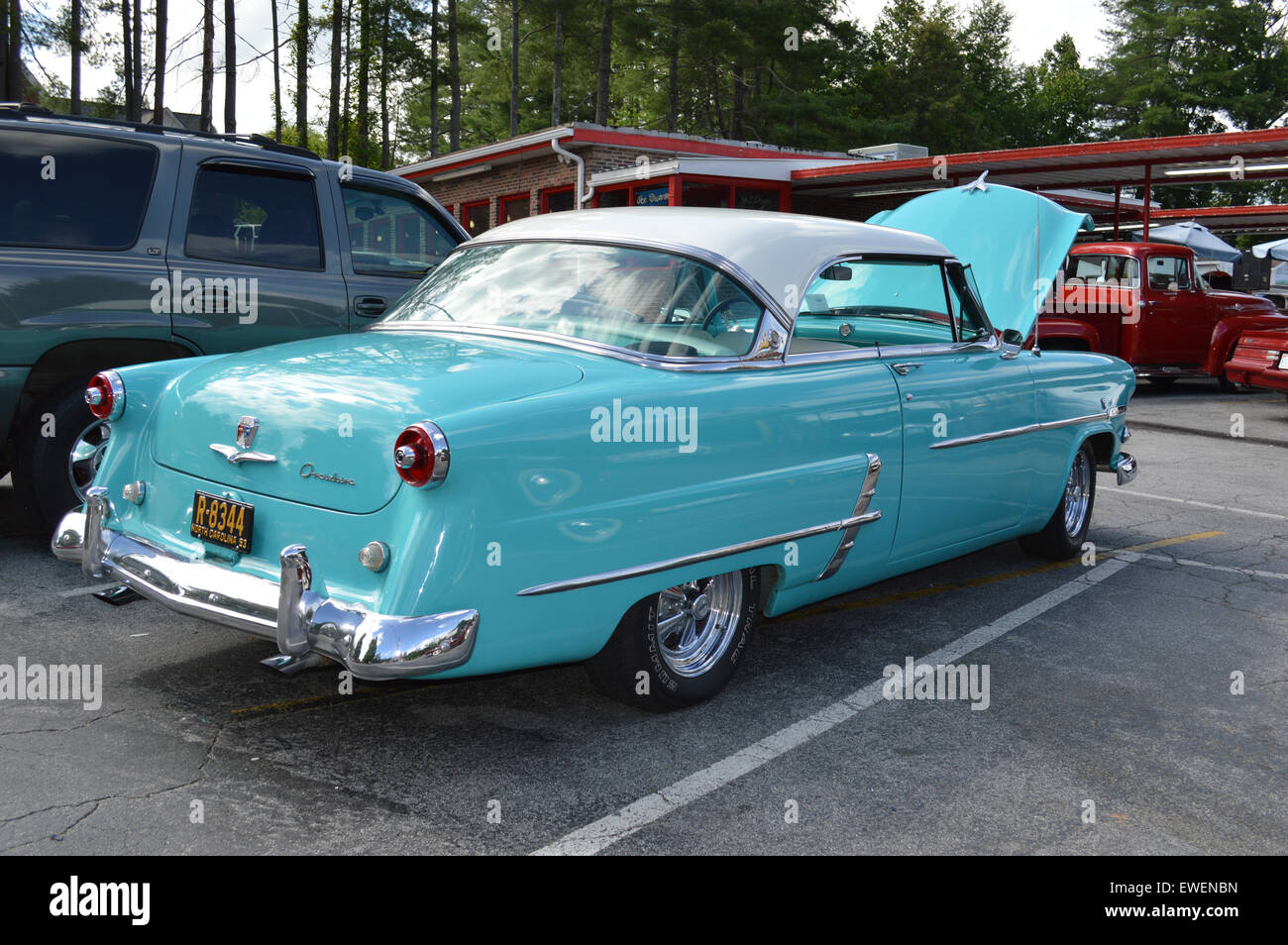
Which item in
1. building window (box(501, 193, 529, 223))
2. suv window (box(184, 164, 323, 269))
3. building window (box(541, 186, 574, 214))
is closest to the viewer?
suv window (box(184, 164, 323, 269))

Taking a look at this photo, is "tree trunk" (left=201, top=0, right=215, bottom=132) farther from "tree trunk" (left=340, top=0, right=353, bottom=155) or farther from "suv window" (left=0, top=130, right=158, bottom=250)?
"suv window" (left=0, top=130, right=158, bottom=250)

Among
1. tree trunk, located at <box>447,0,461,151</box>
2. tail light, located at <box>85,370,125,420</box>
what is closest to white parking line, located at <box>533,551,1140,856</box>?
tail light, located at <box>85,370,125,420</box>

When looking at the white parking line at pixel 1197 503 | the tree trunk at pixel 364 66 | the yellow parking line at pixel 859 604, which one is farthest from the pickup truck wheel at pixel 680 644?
the tree trunk at pixel 364 66

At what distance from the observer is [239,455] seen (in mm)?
3584

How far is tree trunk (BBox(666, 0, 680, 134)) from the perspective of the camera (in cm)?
3634

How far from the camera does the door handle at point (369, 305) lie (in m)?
6.59

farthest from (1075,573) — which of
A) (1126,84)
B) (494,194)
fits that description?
(1126,84)

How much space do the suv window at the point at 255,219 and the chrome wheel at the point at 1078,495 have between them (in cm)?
439

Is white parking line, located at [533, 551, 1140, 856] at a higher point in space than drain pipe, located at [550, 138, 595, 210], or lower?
lower

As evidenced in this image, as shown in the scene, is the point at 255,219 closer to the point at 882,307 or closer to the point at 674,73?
the point at 882,307

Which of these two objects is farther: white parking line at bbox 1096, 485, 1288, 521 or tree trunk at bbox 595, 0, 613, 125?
tree trunk at bbox 595, 0, 613, 125

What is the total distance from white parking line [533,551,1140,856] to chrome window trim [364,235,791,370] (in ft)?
4.15

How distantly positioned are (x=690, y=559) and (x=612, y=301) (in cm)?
101

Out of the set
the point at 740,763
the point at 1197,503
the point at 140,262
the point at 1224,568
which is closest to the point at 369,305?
the point at 140,262
